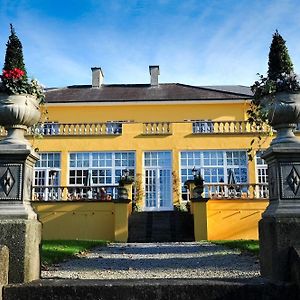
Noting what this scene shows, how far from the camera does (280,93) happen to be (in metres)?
4.59

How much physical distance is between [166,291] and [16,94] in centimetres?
249

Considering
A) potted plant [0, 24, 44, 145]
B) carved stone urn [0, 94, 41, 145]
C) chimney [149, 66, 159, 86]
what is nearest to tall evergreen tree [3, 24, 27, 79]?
potted plant [0, 24, 44, 145]

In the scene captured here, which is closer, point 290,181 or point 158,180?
point 290,181

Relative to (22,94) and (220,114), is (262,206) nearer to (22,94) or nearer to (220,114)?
(220,114)

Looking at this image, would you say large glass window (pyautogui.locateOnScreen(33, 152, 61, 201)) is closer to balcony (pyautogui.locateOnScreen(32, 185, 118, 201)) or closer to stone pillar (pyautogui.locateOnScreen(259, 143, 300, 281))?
balcony (pyautogui.locateOnScreen(32, 185, 118, 201))

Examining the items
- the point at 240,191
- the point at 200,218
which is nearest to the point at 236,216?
the point at 240,191

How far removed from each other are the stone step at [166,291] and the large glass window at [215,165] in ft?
57.9

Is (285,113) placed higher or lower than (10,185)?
higher

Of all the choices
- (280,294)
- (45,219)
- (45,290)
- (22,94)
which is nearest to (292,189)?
(280,294)

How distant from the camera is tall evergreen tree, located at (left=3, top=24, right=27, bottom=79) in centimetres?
461

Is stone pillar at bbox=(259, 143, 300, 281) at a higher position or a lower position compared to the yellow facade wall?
lower

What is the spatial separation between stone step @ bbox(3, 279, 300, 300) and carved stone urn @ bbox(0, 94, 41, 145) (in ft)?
5.24

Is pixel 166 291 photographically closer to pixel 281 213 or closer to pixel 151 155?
pixel 281 213

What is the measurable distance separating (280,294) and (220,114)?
2253 centimetres
